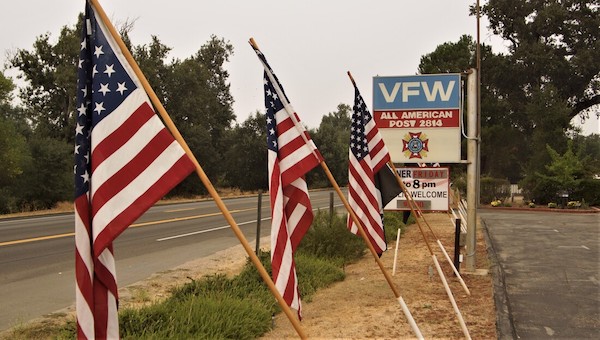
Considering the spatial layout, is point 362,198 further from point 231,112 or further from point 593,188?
point 231,112

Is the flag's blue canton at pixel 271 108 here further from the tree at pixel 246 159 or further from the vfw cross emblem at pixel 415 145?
the tree at pixel 246 159

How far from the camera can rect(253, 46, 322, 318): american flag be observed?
4215mm

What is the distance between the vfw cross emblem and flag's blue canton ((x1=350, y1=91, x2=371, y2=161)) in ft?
10.7

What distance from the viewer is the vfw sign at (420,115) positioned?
938cm

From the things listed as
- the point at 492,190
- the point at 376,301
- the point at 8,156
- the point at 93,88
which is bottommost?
the point at 376,301

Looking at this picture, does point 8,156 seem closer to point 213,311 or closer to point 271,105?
point 213,311

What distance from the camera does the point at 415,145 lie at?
9.66 m

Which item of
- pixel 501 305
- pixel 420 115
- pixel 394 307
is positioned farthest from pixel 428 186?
pixel 394 307

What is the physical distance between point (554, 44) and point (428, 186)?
37.3m

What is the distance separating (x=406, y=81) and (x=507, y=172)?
1880 inches

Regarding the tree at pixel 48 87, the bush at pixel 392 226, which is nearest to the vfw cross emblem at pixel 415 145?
the bush at pixel 392 226

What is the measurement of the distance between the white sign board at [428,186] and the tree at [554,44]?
3300 centimetres

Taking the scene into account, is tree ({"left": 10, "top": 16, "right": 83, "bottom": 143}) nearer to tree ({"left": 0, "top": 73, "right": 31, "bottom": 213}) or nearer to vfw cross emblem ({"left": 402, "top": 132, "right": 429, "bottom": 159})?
tree ({"left": 0, "top": 73, "right": 31, "bottom": 213})

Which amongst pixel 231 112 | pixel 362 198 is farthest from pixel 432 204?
pixel 231 112
